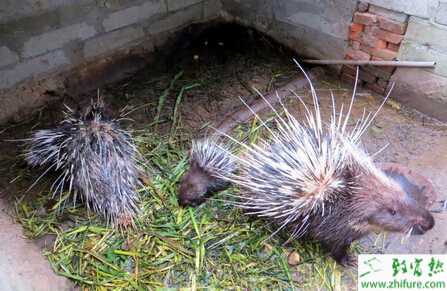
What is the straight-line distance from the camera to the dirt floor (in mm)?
1938

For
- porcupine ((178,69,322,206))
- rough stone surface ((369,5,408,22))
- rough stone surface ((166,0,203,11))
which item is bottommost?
porcupine ((178,69,322,206))

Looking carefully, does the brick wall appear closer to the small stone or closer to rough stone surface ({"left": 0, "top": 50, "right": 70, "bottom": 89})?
the small stone

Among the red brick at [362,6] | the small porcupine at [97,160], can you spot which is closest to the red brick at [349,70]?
the red brick at [362,6]

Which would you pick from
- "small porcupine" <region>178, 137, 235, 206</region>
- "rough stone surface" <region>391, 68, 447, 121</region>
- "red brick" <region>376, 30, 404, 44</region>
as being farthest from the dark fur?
"red brick" <region>376, 30, 404, 44</region>

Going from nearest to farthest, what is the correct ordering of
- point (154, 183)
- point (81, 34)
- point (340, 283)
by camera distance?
1. point (340, 283)
2. point (154, 183)
3. point (81, 34)

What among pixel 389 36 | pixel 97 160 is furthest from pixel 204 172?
pixel 389 36

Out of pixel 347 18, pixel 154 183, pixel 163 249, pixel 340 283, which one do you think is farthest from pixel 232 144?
pixel 347 18

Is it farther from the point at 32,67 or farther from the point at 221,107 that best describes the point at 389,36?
the point at 32,67

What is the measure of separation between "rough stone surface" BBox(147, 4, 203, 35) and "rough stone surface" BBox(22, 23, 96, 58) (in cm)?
44

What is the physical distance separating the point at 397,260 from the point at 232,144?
95cm

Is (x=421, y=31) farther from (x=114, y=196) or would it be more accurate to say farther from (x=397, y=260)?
(x=114, y=196)

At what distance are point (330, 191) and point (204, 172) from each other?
2.00 ft

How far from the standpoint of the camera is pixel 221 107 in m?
2.50

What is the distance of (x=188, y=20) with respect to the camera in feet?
9.73
